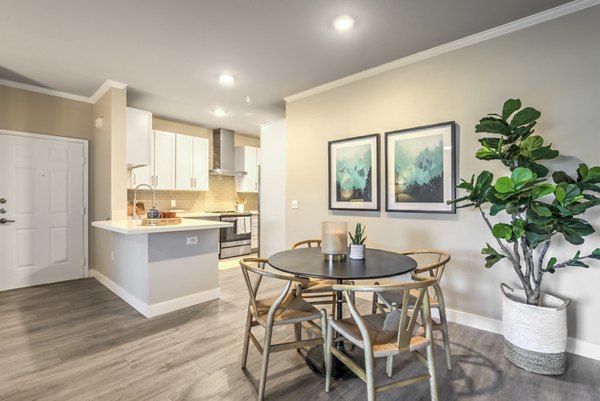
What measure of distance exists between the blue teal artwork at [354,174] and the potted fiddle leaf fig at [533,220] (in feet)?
4.17

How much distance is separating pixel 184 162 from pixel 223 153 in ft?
3.10

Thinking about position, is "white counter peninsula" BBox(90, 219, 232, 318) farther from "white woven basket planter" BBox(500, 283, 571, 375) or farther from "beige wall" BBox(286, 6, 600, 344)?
"white woven basket planter" BBox(500, 283, 571, 375)

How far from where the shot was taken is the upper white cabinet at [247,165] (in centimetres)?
657

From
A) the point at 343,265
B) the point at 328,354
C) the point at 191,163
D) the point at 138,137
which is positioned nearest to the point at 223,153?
the point at 191,163

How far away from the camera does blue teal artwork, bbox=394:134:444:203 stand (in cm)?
291

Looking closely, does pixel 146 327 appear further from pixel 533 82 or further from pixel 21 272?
pixel 533 82

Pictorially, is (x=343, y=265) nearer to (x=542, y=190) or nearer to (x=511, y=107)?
(x=542, y=190)

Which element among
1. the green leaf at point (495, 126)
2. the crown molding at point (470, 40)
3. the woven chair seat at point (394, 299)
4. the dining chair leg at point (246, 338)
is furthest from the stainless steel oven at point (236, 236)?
the green leaf at point (495, 126)

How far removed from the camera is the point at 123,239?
354cm

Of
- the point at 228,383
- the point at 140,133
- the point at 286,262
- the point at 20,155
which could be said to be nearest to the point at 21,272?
the point at 20,155

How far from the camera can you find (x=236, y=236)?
19.4 feet

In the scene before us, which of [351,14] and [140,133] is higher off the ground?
[351,14]

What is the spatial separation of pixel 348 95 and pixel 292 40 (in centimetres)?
112

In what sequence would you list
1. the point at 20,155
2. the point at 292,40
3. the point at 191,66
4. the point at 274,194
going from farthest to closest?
1. the point at 274,194
2. the point at 20,155
3. the point at 191,66
4. the point at 292,40
